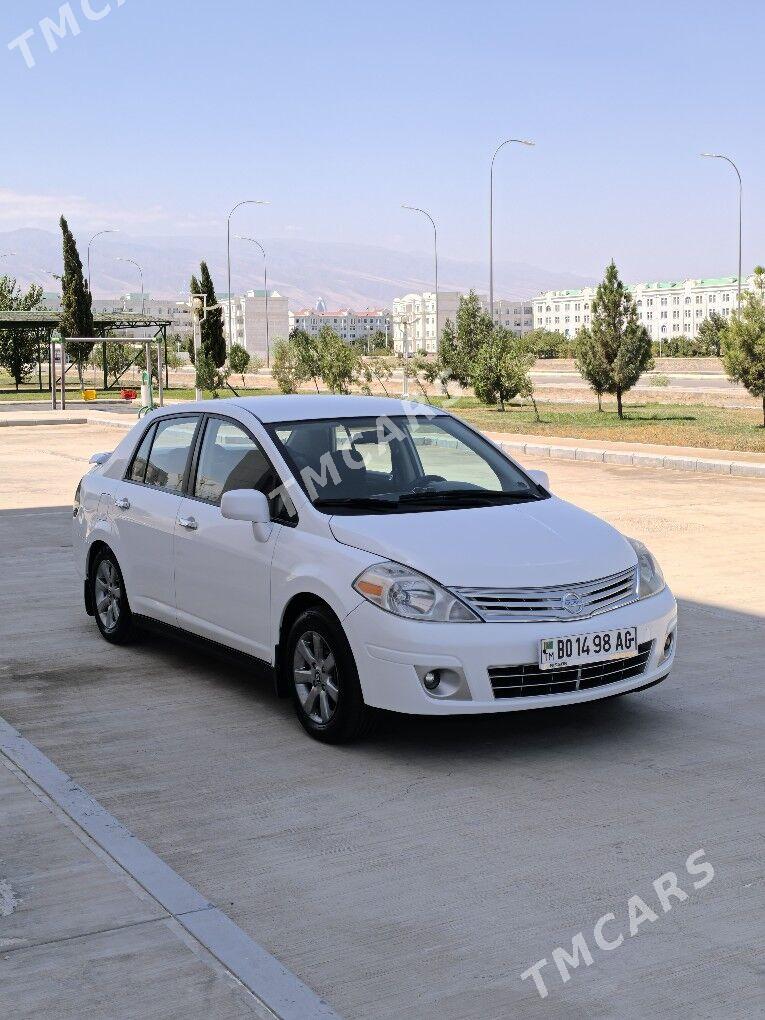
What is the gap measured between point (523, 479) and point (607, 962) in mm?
3513

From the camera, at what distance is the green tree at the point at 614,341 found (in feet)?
101

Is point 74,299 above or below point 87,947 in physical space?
above

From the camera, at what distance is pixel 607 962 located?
3.72 metres

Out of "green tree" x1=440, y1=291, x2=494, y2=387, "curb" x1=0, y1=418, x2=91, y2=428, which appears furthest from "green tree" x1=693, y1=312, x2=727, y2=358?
"curb" x1=0, y1=418, x2=91, y2=428

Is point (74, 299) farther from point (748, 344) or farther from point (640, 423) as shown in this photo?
point (748, 344)

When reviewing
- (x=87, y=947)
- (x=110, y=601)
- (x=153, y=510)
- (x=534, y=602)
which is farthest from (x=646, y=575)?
(x=110, y=601)

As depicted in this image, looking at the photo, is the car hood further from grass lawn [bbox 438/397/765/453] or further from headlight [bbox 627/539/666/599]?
grass lawn [bbox 438/397/765/453]

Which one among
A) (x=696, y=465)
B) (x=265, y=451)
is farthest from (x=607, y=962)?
(x=696, y=465)

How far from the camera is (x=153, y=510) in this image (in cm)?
727

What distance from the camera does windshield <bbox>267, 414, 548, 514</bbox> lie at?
629cm

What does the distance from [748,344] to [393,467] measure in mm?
20062

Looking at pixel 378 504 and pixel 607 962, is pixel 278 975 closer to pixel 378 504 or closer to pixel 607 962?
pixel 607 962

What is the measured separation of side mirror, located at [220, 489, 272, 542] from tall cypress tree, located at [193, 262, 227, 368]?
52.4m
